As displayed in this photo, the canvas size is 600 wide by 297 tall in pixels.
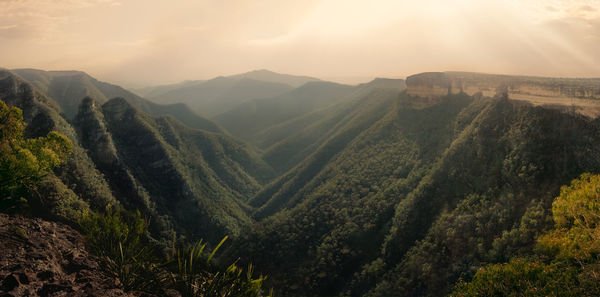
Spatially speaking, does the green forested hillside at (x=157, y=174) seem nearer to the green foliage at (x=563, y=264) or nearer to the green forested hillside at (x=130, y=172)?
the green forested hillside at (x=130, y=172)

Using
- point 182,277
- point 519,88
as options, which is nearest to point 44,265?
point 182,277

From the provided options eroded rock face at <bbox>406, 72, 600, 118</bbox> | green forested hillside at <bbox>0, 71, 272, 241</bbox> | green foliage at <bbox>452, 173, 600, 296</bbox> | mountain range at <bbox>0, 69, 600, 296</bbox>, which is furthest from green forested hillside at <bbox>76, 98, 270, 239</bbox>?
eroded rock face at <bbox>406, 72, 600, 118</bbox>

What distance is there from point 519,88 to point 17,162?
7165 centimetres

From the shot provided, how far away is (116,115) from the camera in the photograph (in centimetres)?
9731

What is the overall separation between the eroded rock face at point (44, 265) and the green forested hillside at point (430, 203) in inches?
1450

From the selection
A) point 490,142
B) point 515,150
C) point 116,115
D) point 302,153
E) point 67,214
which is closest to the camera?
point 67,214

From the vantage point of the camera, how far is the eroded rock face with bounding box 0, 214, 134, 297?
15062 millimetres

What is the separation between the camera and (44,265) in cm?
1734

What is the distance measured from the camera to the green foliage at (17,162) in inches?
1049

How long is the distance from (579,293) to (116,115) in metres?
111

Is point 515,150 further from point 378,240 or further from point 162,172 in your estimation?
point 162,172

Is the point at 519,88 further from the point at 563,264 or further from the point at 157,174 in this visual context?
the point at 157,174

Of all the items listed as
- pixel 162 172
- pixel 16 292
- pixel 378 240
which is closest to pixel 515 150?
pixel 378 240

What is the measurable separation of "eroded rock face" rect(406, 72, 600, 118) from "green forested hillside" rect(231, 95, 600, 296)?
6.83 feet
